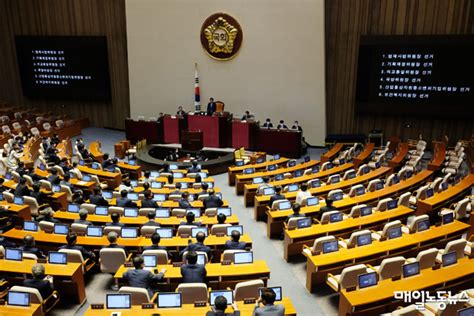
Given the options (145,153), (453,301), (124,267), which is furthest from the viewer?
(145,153)

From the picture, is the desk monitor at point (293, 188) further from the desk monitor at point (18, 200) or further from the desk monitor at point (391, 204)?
the desk monitor at point (18, 200)

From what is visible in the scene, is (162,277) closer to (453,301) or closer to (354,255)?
(354,255)

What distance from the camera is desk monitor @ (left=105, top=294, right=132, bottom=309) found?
17.3ft

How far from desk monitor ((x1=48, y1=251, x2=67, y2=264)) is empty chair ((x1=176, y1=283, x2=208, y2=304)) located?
7.15 feet

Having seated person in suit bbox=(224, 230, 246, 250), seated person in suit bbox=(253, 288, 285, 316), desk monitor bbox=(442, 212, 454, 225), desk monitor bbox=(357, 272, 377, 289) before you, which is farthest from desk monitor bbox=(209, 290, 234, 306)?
desk monitor bbox=(442, 212, 454, 225)

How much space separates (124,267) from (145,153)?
984 centimetres

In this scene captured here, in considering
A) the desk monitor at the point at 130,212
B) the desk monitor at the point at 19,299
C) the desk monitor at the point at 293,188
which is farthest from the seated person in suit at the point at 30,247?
the desk monitor at the point at 293,188

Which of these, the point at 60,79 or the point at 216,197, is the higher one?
the point at 60,79

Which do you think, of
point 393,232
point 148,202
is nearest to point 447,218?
point 393,232

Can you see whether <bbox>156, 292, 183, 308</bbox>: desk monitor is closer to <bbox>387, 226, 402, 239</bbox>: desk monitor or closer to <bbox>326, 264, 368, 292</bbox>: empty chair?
<bbox>326, 264, 368, 292</bbox>: empty chair

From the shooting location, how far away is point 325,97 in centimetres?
1748

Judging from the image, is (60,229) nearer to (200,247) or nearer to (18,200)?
(18,200)

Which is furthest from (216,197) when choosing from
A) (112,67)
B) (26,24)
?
(26,24)

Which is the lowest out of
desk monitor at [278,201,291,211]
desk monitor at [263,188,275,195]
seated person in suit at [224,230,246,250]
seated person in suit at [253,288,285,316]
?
desk monitor at [263,188,275,195]
